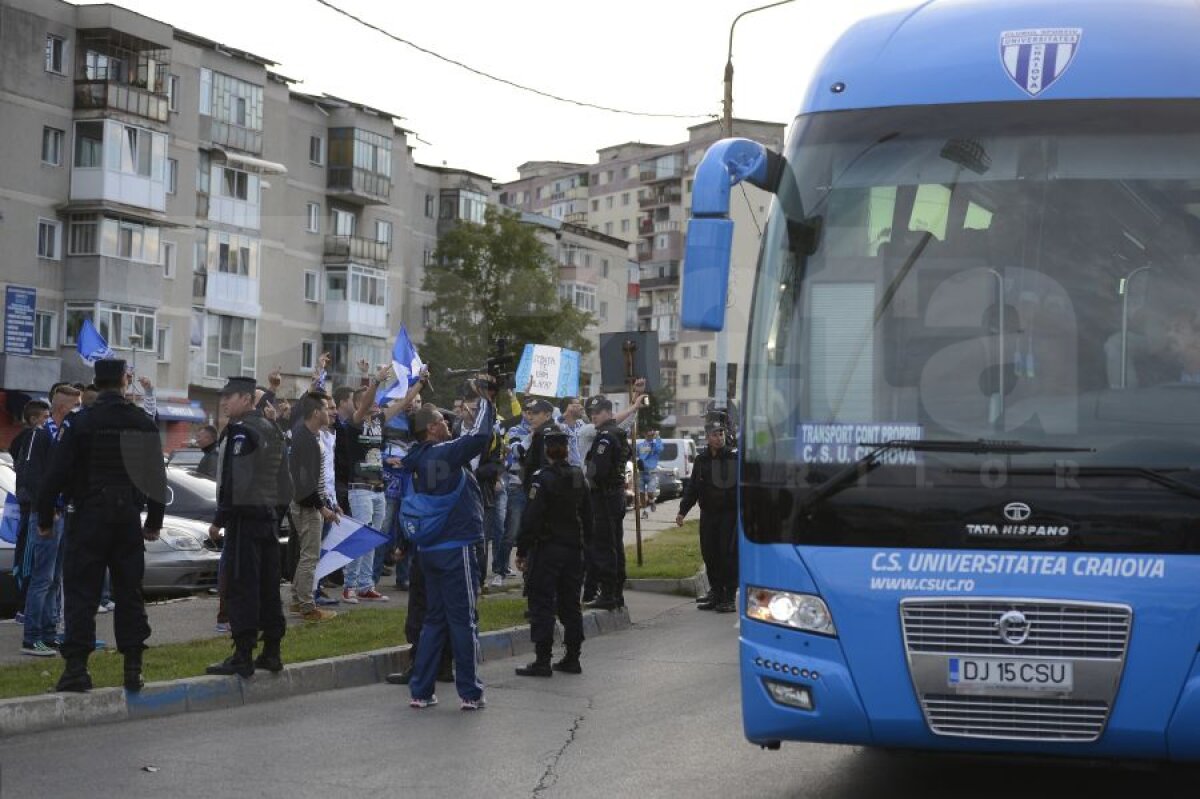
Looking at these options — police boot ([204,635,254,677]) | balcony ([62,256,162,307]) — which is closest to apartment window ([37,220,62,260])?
balcony ([62,256,162,307])

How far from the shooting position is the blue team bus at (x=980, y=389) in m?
6.67

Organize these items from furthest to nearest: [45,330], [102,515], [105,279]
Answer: [105,279] < [45,330] < [102,515]

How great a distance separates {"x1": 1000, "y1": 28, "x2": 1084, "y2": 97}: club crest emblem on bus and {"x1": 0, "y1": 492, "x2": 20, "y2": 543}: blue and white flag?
883 centimetres

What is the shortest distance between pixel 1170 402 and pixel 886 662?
1.53 metres

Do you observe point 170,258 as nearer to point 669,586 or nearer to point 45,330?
point 45,330

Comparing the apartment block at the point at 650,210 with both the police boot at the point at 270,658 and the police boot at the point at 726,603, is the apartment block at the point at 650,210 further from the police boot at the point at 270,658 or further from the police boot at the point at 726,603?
the police boot at the point at 270,658

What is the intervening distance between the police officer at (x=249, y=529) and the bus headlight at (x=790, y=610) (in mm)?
4648

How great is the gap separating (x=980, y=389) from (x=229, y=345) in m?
54.2

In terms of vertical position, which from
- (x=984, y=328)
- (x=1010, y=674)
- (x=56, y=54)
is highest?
(x=56, y=54)

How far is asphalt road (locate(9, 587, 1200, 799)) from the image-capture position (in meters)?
8.06

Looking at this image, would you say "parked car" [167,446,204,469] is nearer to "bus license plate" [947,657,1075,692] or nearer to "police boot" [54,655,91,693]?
"police boot" [54,655,91,693]

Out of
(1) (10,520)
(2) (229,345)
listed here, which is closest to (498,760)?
(1) (10,520)

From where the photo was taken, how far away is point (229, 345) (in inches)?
2333

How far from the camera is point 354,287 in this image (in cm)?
6588
